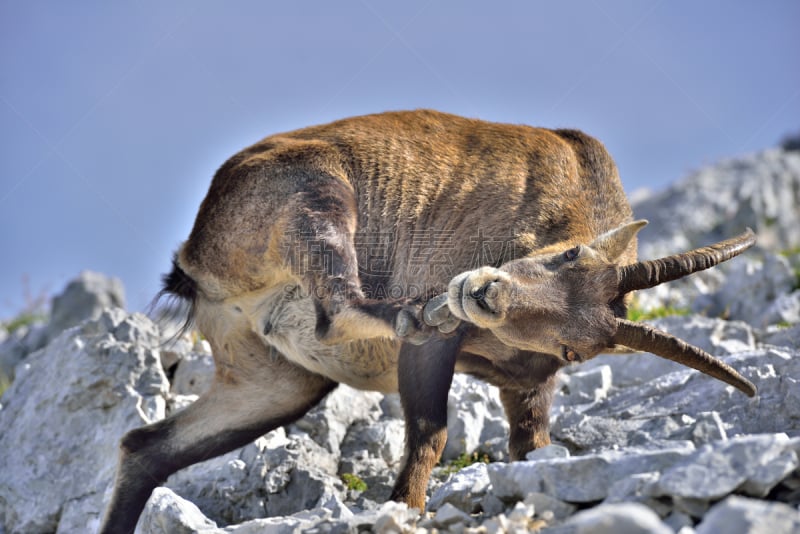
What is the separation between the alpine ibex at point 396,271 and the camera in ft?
18.6

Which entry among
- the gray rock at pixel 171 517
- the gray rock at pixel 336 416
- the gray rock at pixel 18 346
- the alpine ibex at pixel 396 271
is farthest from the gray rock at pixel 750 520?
the gray rock at pixel 18 346

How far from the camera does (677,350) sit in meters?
5.45

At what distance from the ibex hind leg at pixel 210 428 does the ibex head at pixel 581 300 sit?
1833 mm

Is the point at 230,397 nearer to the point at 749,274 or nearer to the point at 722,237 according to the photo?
the point at 749,274

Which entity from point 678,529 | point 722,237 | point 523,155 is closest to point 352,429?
point 523,155

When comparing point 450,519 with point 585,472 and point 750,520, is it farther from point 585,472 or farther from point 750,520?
point 750,520

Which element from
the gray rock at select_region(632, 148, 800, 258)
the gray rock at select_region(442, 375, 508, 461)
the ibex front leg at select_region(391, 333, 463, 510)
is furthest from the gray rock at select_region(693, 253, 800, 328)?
the ibex front leg at select_region(391, 333, 463, 510)

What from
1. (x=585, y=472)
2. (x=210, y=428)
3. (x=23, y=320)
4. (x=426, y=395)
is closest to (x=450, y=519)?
(x=585, y=472)

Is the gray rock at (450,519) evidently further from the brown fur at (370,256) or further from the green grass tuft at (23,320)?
the green grass tuft at (23,320)

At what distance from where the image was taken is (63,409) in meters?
7.44

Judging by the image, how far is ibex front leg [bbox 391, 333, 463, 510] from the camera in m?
5.77

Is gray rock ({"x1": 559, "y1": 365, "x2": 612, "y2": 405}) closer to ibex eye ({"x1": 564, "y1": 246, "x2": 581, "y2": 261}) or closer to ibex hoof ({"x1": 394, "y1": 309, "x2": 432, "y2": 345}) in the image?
ibex eye ({"x1": 564, "y1": 246, "x2": 581, "y2": 261})

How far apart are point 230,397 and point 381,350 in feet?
3.93

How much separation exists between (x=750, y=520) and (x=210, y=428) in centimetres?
429
